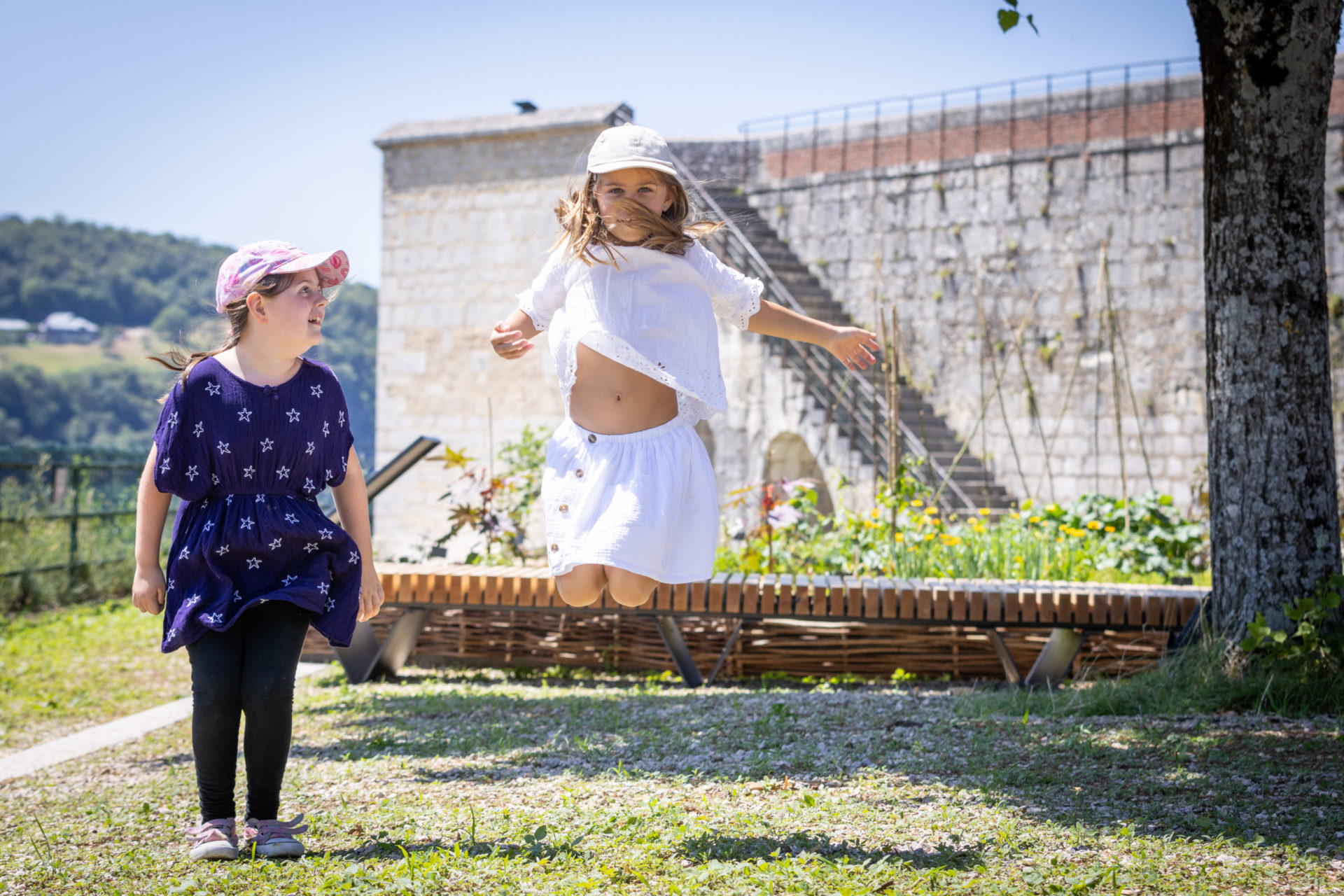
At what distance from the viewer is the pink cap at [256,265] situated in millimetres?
2646

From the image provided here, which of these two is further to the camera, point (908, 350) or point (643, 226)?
point (908, 350)

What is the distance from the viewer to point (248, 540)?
2.53 m

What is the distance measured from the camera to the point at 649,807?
9.30 feet

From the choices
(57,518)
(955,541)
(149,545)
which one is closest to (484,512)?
(955,541)

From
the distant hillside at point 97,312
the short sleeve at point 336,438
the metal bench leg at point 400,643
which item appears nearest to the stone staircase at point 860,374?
the metal bench leg at point 400,643

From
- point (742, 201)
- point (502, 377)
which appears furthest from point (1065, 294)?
point (502, 377)

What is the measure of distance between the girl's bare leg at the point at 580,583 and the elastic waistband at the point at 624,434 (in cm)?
34

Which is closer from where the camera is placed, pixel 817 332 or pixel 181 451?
pixel 181 451

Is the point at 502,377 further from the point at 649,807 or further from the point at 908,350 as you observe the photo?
the point at 649,807

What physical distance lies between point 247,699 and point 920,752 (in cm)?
202

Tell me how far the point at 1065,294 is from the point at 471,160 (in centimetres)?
701

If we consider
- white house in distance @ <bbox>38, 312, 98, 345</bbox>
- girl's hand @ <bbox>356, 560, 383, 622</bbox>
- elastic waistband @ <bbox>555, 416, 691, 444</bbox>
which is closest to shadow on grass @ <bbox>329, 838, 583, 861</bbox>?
girl's hand @ <bbox>356, 560, 383, 622</bbox>

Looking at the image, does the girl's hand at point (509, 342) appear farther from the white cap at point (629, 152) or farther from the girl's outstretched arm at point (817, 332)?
the girl's outstretched arm at point (817, 332)

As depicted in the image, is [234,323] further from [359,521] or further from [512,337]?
[512,337]
